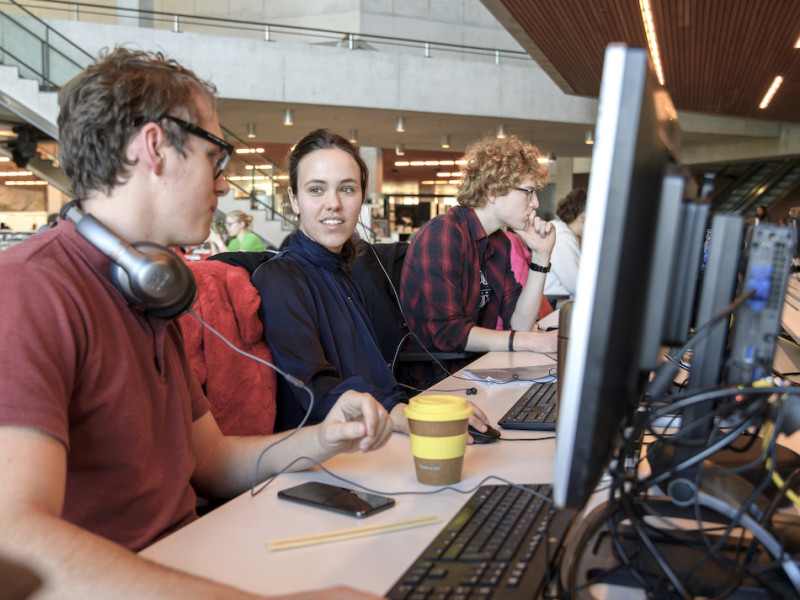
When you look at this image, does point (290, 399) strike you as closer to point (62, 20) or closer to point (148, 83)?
point (148, 83)

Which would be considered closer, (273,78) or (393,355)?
(393,355)

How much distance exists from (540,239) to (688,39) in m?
5.50

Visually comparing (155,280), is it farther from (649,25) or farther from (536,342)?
(649,25)

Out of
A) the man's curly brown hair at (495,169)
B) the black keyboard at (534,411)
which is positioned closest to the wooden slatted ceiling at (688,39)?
the man's curly brown hair at (495,169)

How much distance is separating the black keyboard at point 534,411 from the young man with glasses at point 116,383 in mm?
358

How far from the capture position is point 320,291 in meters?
1.86

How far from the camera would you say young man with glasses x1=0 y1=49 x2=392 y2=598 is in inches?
26.9

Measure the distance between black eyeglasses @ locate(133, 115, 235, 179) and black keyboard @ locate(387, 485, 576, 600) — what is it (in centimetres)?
62

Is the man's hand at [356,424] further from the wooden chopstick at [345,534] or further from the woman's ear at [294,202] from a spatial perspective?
the woman's ear at [294,202]

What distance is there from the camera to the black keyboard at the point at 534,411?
54.5 inches

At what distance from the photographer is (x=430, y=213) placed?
1291 centimetres

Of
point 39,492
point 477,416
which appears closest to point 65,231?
point 39,492

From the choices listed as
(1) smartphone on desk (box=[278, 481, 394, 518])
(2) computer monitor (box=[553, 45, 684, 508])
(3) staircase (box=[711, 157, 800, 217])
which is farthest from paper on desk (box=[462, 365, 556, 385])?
(3) staircase (box=[711, 157, 800, 217])

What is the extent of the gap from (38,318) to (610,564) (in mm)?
672
